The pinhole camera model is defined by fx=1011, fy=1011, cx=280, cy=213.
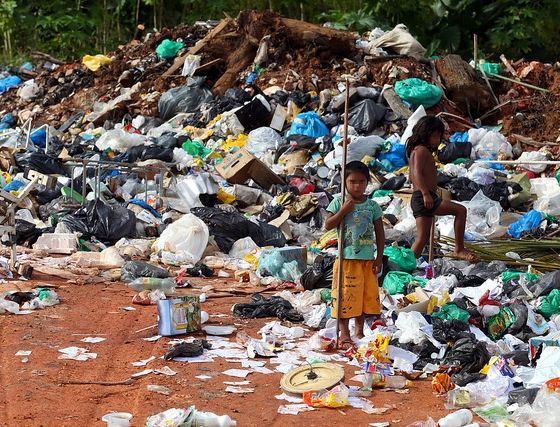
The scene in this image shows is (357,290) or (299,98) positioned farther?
(299,98)

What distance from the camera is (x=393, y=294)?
7.04 metres

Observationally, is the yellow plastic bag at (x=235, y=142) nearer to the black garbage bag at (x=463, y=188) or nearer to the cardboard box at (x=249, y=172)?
the cardboard box at (x=249, y=172)

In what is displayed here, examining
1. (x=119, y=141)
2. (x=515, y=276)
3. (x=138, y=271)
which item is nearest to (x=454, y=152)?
(x=119, y=141)

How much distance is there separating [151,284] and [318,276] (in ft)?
4.12

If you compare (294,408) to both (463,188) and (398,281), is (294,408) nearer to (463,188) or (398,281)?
(398,281)

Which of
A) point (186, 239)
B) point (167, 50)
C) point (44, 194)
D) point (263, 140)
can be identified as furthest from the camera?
point (167, 50)

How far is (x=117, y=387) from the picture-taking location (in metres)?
5.03

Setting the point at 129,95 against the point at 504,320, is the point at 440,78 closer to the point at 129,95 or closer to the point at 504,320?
the point at 129,95

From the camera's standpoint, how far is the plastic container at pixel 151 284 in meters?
7.54

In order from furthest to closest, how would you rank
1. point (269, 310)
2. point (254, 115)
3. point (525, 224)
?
point (254, 115)
point (525, 224)
point (269, 310)

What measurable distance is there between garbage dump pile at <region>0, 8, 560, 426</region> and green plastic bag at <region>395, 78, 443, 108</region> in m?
0.03

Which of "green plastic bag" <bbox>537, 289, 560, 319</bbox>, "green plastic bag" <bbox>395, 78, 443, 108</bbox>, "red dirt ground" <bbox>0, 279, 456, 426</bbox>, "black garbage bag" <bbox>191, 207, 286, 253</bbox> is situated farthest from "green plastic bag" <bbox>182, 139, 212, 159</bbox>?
"green plastic bag" <bbox>537, 289, 560, 319</bbox>

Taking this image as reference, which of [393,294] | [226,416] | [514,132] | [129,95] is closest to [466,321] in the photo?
[393,294]

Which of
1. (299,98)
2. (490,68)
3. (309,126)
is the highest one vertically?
(490,68)
